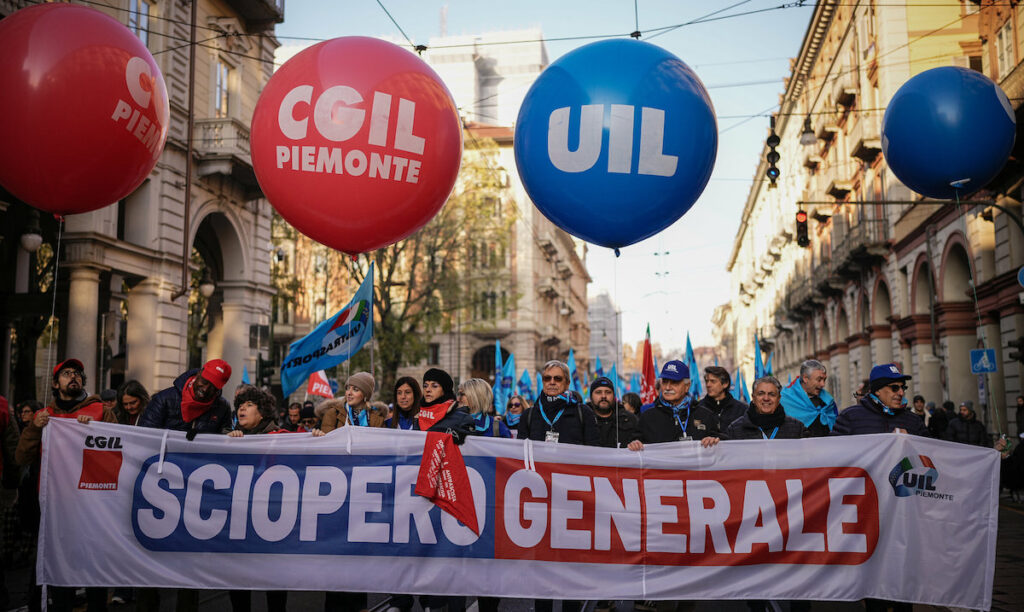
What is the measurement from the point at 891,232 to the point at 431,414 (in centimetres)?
2801

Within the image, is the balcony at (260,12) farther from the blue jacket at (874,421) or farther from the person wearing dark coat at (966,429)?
the blue jacket at (874,421)

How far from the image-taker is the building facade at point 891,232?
20.8 m

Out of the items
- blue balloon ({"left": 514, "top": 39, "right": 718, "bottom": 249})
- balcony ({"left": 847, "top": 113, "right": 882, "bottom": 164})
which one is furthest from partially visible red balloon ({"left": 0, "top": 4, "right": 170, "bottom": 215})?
balcony ({"left": 847, "top": 113, "right": 882, "bottom": 164})

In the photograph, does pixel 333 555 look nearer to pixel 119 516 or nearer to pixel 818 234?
pixel 119 516

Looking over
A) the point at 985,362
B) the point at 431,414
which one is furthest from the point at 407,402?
the point at 985,362

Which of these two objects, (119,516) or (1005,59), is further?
(1005,59)

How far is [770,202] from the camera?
208ft

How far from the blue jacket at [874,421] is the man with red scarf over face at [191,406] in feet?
15.4

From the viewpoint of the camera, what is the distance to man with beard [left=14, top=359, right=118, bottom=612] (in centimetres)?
619

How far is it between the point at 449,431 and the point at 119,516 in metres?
2.42

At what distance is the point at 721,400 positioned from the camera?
7512 millimetres

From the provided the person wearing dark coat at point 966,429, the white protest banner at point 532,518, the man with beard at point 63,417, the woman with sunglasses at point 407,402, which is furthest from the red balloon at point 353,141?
the person wearing dark coat at point 966,429

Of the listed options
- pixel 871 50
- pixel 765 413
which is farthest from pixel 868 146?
pixel 765 413

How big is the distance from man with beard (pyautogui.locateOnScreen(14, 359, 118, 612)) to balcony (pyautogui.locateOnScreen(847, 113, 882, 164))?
90.8 ft
